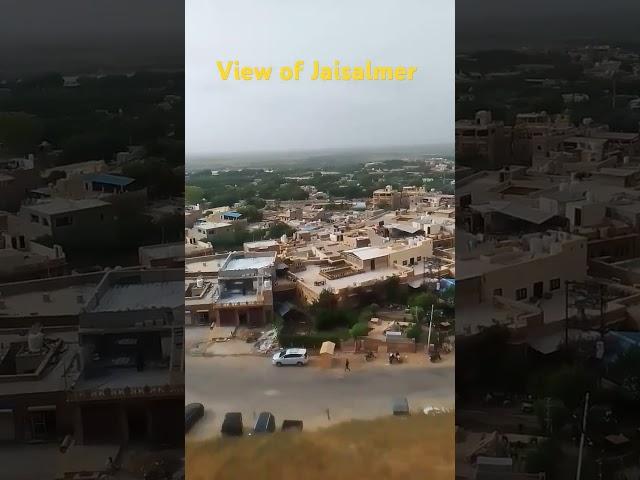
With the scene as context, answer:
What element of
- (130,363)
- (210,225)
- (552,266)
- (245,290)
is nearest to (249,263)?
(245,290)

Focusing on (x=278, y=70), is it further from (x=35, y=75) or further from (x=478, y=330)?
(x=478, y=330)

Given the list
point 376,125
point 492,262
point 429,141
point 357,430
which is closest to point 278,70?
point 376,125

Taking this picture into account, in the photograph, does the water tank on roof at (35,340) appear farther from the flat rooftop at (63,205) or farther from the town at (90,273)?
the flat rooftop at (63,205)

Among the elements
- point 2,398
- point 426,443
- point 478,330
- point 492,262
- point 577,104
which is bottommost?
point 426,443

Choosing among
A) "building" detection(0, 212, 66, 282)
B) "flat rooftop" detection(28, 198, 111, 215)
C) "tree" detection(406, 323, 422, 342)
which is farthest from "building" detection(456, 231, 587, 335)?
"building" detection(0, 212, 66, 282)

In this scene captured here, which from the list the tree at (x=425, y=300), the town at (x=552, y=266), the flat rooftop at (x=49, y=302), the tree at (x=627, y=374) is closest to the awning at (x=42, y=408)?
the flat rooftop at (x=49, y=302)

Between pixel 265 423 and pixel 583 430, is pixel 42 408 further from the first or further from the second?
pixel 583 430
